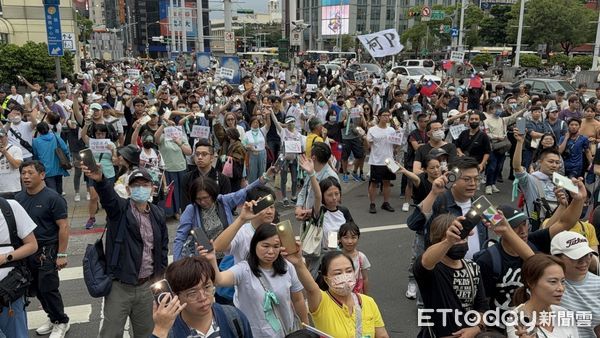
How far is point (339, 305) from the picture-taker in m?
3.14

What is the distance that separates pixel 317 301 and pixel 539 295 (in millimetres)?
1372

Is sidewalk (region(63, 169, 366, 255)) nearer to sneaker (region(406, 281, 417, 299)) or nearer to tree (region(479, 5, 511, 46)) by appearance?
sneaker (region(406, 281, 417, 299))

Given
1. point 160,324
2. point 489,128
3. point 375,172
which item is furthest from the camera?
point 489,128

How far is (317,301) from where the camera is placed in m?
3.10

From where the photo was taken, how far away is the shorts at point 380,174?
870cm

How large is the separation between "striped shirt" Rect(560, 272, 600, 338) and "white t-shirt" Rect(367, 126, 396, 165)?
537cm

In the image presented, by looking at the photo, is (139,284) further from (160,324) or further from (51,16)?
(51,16)

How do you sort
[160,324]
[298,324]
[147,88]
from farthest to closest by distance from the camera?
[147,88] → [298,324] → [160,324]

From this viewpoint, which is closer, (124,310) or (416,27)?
(124,310)

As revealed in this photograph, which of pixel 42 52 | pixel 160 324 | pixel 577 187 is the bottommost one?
pixel 160 324

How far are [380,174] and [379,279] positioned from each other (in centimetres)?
285

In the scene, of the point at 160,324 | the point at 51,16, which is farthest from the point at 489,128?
the point at 51,16

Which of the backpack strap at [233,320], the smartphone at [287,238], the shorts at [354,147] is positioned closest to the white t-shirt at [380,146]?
the shorts at [354,147]

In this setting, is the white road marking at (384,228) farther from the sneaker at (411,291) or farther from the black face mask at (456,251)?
the black face mask at (456,251)
